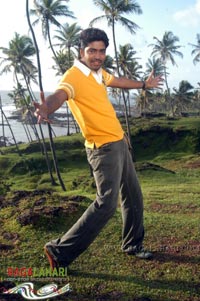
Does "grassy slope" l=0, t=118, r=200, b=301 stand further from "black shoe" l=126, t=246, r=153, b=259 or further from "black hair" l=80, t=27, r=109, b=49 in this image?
"black hair" l=80, t=27, r=109, b=49


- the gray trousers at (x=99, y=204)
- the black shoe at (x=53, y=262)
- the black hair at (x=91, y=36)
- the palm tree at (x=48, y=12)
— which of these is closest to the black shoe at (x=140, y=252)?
the gray trousers at (x=99, y=204)

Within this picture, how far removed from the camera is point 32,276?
171 inches

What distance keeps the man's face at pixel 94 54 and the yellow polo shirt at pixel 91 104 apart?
0.25 ft

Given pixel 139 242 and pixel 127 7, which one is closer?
pixel 139 242

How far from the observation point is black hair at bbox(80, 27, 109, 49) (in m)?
3.91

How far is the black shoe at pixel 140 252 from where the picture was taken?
4.71 m

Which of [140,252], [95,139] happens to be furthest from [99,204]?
[140,252]

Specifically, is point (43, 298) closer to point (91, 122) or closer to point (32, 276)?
point (32, 276)

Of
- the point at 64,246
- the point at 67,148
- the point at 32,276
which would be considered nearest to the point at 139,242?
the point at 64,246

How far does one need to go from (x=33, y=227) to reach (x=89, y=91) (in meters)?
2.99

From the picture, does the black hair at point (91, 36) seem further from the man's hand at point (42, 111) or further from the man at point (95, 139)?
the man's hand at point (42, 111)

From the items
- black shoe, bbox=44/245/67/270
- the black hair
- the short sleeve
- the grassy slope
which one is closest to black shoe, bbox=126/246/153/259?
the grassy slope

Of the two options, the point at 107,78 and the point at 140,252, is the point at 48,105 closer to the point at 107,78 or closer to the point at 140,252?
the point at 107,78

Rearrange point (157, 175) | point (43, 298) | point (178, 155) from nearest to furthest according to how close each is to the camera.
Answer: point (43, 298) < point (157, 175) < point (178, 155)
